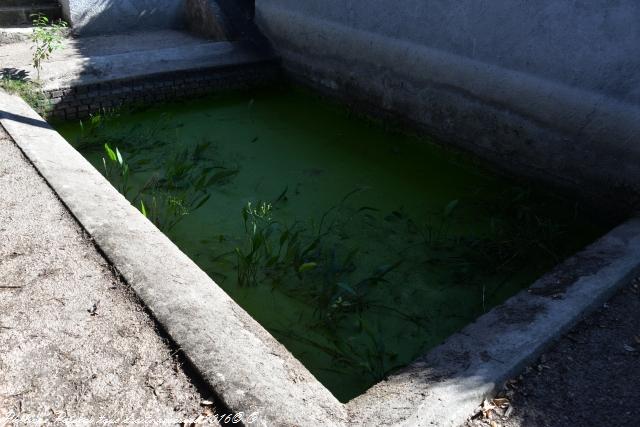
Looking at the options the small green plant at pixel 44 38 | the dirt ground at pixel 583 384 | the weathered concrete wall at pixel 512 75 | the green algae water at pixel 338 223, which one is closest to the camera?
the dirt ground at pixel 583 384

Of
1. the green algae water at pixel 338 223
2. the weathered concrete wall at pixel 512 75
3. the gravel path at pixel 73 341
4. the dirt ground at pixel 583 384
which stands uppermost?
the weathered concrete wall at pixel 512 75

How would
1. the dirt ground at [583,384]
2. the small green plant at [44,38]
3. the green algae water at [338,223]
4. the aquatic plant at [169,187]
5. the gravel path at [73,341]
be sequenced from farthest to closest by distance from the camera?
the small green plant at [44,38] → the aquatic plant at [169,187] → the green algae water at [338,223] → the dirt ground at [583,384] → the gravel path at [73,341]

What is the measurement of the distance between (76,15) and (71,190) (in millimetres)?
4200

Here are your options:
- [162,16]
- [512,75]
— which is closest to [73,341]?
[512,75]

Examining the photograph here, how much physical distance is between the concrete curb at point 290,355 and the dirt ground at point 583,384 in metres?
0.06

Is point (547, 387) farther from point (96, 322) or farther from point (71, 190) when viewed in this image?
point (71, 190)

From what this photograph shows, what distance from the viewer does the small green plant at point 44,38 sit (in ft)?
17.1

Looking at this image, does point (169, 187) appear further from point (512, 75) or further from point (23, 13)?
point (23, 13)

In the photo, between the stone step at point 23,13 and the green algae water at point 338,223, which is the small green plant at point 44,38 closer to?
the stone step at point 23,13

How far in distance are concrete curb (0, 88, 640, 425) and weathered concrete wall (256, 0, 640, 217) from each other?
85 cm

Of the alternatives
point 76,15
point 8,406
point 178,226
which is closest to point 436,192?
point 178,226

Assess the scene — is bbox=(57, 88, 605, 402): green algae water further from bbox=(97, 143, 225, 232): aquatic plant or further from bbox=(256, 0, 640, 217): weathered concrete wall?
bbox=(256, 0, 640, 217): weathered concrete wall

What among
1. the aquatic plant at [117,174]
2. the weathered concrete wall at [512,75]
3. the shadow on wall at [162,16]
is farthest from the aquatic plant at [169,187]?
the shadow on wall at [162,16]

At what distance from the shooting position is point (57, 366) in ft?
6.44
